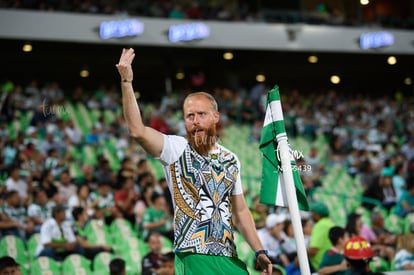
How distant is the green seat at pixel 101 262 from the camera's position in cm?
729

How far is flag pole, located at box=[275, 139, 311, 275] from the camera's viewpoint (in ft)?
11.5

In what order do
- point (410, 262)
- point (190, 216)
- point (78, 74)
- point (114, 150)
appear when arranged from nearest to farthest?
point (190, 216) < point (410, 262) < point (114, 150) < point (78, 74)

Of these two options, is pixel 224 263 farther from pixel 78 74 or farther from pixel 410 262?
pixel 78 74

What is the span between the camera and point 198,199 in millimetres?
3541

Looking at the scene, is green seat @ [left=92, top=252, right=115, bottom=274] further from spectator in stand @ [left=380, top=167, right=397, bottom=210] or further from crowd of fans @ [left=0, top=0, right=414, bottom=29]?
crowd of fans @ [left=0, top=0, right=414, bottom=29]

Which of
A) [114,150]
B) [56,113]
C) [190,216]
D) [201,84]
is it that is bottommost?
[190,216]

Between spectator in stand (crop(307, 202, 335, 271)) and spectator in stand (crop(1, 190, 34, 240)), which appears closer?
spectator in stand (crop(307, 202, 335, 271))

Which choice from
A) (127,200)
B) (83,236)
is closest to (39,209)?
(83,236)

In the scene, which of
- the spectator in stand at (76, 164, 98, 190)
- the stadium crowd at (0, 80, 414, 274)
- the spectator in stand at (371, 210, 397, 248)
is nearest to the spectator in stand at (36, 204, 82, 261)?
the stadium crowd at (0, 80, 414, 274)

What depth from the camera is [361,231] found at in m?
9.10

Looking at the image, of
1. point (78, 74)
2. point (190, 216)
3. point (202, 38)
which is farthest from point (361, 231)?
point (78, 74)

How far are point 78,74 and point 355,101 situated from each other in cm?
1083

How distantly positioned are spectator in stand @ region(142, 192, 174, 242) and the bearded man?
5.09 meters

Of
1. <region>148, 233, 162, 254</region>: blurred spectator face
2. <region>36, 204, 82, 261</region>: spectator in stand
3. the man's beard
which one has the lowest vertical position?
<region>148, 233, 162, 254</region>: blurred spectator face
